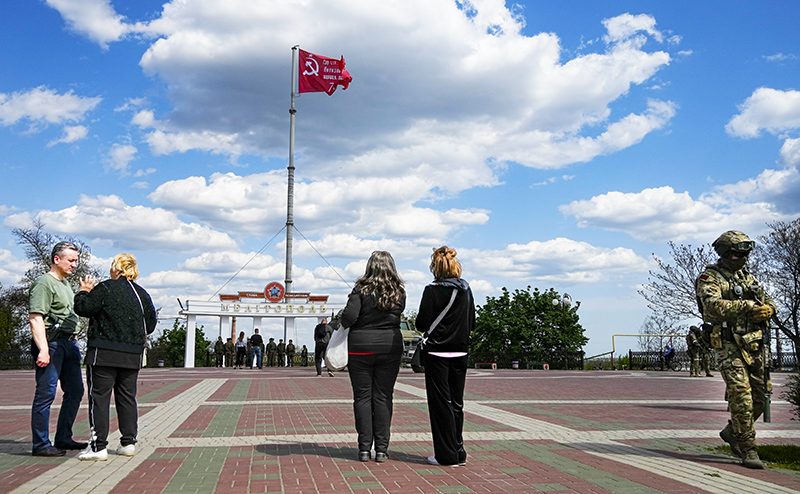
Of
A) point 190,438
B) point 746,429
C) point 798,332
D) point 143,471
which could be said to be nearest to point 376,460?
point 143,471

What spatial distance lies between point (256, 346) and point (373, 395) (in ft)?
87.0

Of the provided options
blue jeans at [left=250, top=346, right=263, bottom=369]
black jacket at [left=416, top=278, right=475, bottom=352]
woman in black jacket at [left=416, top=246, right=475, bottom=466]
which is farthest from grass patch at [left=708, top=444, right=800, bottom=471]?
blue jeans at [left=250, top=346, right=263, bottom=369]

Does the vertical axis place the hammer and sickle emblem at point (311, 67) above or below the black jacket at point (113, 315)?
above

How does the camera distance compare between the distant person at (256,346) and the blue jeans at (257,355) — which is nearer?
the distant person at (256,346)

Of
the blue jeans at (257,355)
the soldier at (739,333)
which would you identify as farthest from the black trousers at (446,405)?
the blue jeans at (257,355)

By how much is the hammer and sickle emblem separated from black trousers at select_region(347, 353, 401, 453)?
122 ft

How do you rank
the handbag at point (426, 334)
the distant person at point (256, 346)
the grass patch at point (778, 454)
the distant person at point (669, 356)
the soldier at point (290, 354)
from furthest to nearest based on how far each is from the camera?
1. the soldier at point (290, 354)
2. the distant person at point (669, 356)
3. the distant person at point (256, 346)
4. the grass patch at point (778, 454)
5. the handbag at point (426, 334)

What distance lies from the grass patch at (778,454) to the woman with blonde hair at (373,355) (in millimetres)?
3310

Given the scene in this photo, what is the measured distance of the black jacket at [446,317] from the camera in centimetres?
566

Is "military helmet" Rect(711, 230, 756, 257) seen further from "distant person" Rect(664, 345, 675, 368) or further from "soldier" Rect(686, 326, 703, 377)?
"distant person" Rect(664, 345, 675, 368)

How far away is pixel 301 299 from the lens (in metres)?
40.8

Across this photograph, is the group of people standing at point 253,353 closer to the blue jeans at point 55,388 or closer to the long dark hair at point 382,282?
the blue jeans at point 55,388

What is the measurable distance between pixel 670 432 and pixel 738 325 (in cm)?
269

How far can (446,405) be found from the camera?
5.60 metres
